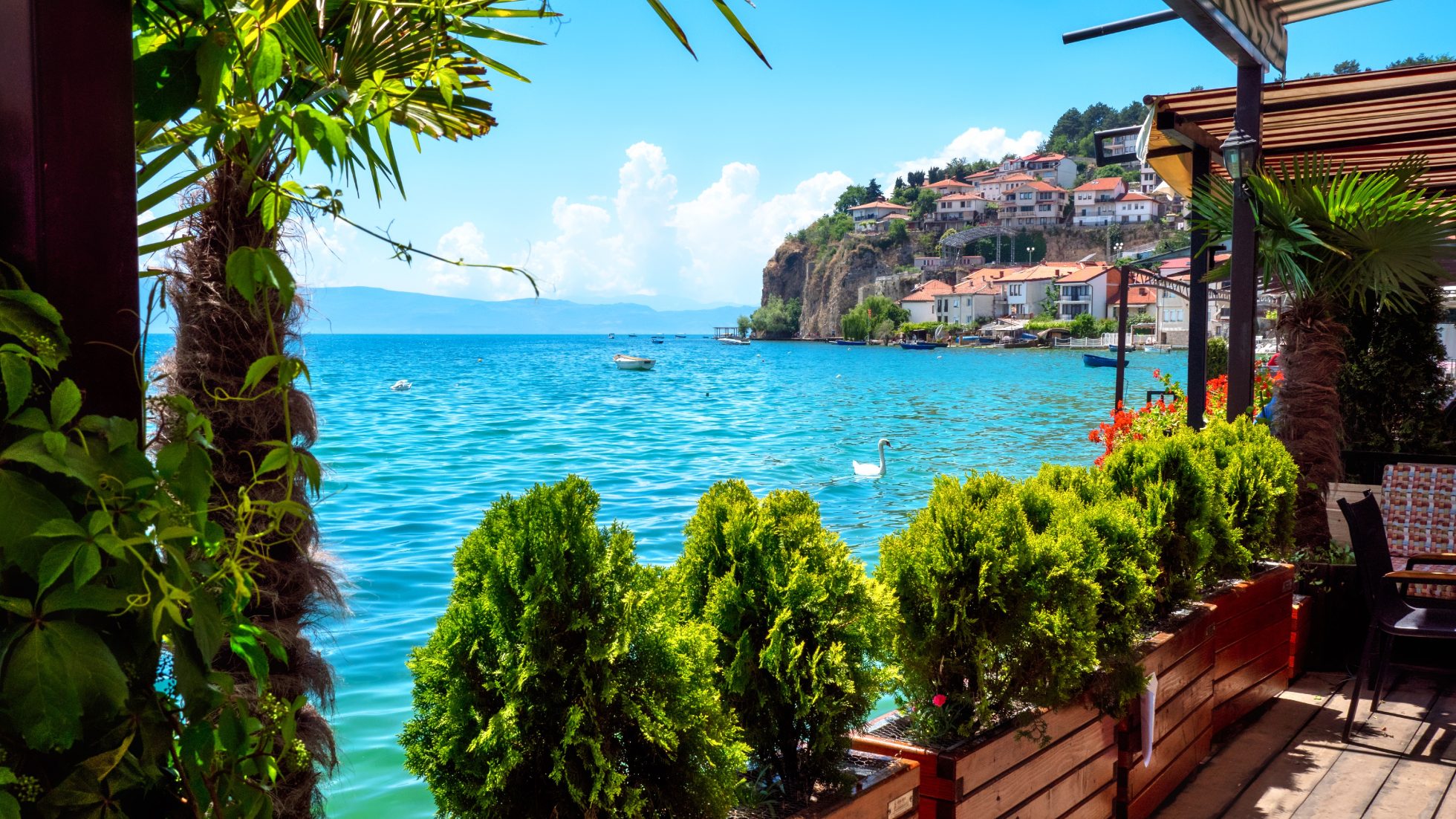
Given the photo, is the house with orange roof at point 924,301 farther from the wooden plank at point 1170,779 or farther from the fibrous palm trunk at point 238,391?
the fibrous palm trunk at point 238,391

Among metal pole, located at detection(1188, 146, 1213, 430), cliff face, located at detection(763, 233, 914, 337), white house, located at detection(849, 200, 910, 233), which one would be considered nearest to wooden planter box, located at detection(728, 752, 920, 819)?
metal pole, located at detection(1188, 146, 1213, 430)

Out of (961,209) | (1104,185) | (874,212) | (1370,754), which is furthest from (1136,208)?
(1370,754)

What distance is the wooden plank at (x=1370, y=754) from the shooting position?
3543 mm

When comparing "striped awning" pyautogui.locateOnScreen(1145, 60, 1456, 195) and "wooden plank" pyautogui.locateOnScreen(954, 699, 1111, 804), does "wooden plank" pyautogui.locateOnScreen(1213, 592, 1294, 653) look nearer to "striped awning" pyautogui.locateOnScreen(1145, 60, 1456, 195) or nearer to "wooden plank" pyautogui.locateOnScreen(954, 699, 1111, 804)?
"wooden plank" pyautogui.locateOnScreen(954, 699, 1111, 804)

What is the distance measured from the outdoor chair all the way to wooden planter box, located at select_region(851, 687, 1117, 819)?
1734 mm

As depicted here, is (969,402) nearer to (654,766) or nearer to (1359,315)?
(1359,315)

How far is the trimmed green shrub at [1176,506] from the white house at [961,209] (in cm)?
13141

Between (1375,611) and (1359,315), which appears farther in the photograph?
(1359,315)

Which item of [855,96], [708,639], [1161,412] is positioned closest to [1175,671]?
[708,639]

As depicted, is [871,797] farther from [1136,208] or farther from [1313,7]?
[1136,208]

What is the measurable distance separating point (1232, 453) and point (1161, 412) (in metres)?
3.37

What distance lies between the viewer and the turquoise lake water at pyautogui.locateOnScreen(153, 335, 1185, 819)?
7.65 m

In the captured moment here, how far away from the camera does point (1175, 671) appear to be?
3.63 metres

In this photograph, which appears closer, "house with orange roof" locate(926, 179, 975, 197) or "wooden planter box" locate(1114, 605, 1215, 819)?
"wooden planter box" locate(1114, 605, 1215, 819)
